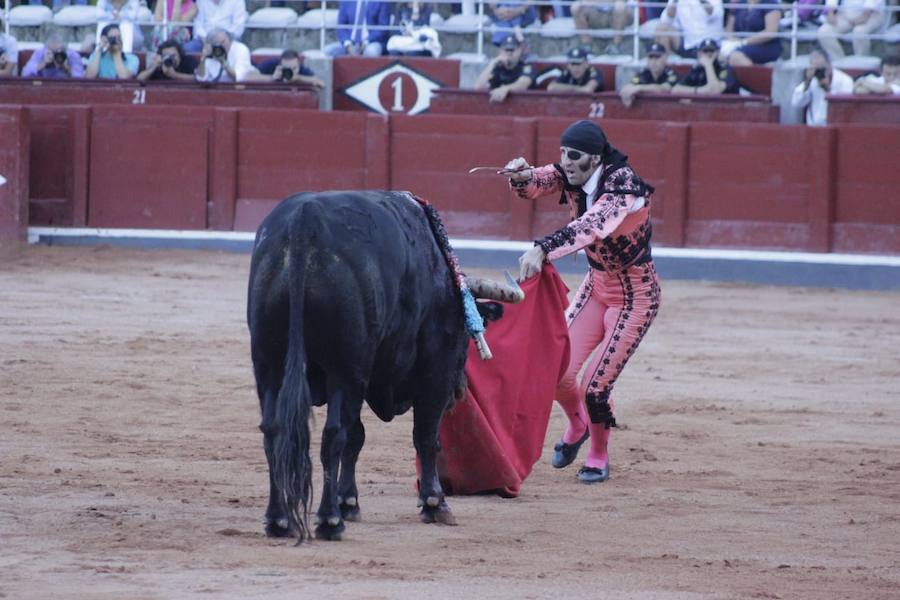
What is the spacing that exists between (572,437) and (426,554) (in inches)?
73.8

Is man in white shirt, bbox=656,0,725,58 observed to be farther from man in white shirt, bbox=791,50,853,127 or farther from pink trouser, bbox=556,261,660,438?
pink trouser, bbox=556,261,660,438

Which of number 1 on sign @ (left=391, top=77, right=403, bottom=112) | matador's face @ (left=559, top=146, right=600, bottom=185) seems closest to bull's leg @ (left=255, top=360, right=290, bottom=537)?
matador's face @ (left=559, top=146, right=600, bottom=185)

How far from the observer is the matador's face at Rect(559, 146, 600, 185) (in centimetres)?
563

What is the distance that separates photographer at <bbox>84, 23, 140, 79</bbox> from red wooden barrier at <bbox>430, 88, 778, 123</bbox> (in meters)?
2.86

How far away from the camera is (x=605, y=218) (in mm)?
5516

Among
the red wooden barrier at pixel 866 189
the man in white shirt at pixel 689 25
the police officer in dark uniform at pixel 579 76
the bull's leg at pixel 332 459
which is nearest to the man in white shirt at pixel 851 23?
the man in white shirt at pixel 689 25

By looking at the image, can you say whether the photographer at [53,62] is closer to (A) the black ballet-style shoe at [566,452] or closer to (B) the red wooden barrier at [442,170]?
(B) the red wooden barrier at [442,170]

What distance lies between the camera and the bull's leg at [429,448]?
16.1 feet

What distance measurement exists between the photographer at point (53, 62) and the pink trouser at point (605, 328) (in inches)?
361

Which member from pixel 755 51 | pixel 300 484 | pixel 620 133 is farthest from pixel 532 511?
pixel 755 51

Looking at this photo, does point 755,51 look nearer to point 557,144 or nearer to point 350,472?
point 557,144

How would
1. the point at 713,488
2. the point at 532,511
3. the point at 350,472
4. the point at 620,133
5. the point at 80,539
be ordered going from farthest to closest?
the point at 620,133 < the point at 713,488 < the point at 532,511 < the point at 350,472 < the point at 80,539

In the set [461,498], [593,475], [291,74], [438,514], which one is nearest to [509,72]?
[291,74]

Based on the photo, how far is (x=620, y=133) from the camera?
41.9 ft
